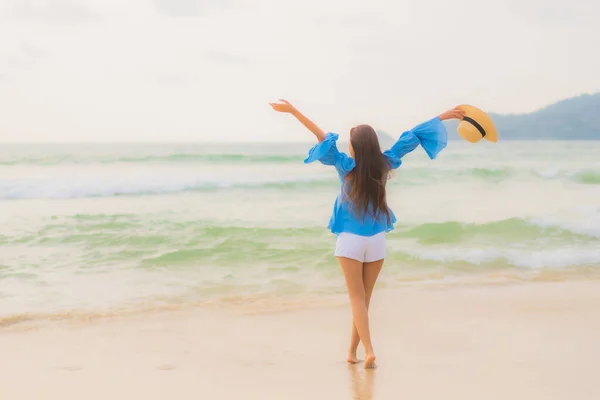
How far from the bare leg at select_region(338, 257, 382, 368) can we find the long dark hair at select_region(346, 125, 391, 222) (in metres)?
0.34

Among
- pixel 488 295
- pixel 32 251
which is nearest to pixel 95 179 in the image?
pixel 32 251

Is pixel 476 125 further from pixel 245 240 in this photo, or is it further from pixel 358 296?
pixel 245 240

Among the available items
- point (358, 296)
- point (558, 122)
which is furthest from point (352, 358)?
point (558, 122)

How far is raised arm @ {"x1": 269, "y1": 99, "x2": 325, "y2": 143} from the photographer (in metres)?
4.40

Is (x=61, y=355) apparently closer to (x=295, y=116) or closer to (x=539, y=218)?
(x=295, y=116)

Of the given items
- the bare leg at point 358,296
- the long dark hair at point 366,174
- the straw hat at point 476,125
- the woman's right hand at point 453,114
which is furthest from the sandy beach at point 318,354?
the woman's right hand at point 453,114

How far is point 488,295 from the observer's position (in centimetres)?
721

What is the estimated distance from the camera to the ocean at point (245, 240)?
753cm

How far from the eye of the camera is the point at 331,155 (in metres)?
4.40

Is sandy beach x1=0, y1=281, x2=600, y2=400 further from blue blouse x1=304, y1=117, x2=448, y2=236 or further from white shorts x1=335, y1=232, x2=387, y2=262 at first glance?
blue blouse x1=304, y1=117, x2=448, y2=236

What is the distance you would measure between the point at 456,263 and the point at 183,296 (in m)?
3.55

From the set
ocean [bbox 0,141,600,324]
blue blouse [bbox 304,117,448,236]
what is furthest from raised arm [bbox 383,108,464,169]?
ocean [bbox 0,141,600,324]

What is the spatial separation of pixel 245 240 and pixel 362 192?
6042 millimetres

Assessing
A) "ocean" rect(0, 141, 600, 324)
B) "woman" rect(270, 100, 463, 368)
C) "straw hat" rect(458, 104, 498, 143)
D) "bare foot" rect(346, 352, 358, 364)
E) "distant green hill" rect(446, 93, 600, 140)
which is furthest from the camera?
"distant green hill" rect(446, 93, 600, 140)
